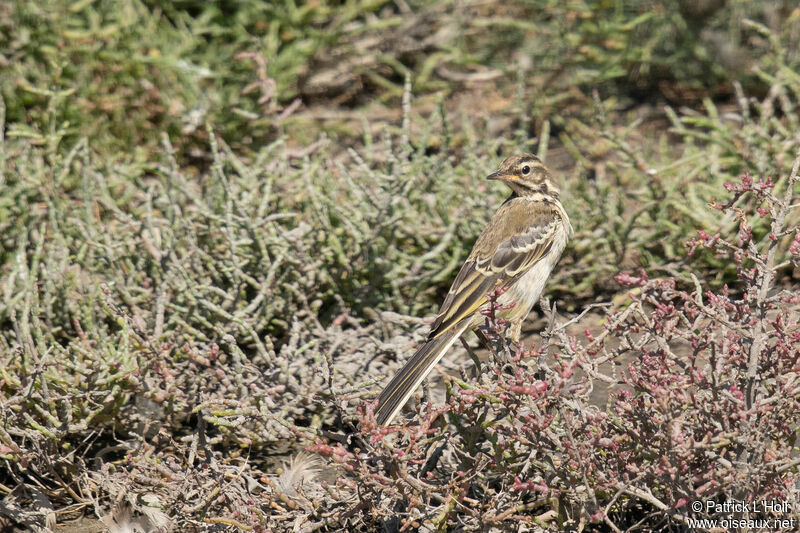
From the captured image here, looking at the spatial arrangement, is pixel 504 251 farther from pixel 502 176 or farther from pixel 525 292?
pixel 502 176

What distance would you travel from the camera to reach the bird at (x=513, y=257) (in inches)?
240

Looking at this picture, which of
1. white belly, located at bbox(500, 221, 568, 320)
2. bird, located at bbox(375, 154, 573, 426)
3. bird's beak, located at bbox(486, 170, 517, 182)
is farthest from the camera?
bird's beak, located at bbox(486, 170, 517, 182)

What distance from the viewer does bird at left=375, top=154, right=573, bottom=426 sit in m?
6.10

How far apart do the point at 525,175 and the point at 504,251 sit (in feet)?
2.48

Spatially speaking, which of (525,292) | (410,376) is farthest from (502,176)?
(410,376)

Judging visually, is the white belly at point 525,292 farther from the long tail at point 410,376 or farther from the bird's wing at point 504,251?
the long tail at point 410,376

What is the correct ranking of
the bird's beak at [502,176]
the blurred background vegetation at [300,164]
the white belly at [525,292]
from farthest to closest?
1. the bird's beak at [502,176]
2. the white belly at [525,292]
3. the blurred background vegetation at [300,164]

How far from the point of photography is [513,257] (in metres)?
6.64

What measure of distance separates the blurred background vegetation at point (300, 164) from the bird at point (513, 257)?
1.39ft

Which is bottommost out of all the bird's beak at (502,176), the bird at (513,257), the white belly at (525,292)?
the white belly at (525,292)

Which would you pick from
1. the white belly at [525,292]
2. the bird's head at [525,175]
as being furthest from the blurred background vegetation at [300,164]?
the white belly at [525,292]

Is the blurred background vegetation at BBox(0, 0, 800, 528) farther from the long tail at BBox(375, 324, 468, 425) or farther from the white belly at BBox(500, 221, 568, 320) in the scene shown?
the white belly at BBox(500, 221, 568, 320)

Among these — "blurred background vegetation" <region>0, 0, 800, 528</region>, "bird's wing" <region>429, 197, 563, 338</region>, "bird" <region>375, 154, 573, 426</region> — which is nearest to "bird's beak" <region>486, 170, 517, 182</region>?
"bird" <region>375, 154, 573, 426</region>

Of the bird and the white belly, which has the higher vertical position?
the bird
